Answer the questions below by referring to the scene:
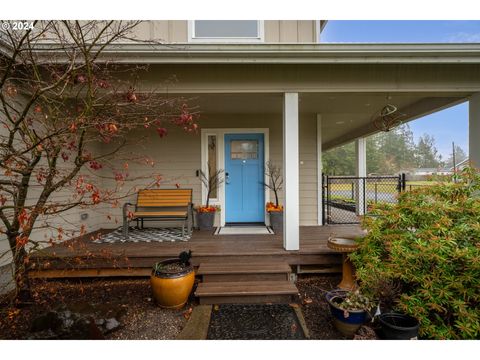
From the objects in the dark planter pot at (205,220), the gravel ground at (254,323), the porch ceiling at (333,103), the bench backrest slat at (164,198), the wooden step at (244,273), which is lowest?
the gravel ground at (254,323)

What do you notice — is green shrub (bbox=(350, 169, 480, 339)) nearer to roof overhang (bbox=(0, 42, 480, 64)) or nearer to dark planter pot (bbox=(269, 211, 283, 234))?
roof overhang (bbox=(0, 42, 480, 64))

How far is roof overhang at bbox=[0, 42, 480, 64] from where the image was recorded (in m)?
3.36

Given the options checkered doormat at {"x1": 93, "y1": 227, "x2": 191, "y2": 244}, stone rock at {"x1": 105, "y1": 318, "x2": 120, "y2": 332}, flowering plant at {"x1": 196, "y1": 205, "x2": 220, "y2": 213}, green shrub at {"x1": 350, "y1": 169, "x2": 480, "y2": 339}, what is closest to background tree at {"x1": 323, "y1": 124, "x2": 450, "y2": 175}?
flowering plant at {"x1": 196, "y1": 205, "x2": 220, "y2": 213}

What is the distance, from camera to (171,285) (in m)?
2.82

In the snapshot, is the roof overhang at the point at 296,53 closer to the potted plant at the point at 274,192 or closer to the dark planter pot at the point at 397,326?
the potted plant at the point at 274,192

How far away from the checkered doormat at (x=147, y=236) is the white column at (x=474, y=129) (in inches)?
180

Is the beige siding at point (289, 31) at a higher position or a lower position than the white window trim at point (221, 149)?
higher

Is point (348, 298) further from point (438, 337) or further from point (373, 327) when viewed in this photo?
point (438, 337)

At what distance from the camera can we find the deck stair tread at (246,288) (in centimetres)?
288

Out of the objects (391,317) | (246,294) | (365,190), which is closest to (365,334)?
(391,317)

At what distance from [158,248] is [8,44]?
121 inches

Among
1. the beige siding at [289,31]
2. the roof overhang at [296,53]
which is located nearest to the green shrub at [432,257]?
the roof overhang at [296,53]

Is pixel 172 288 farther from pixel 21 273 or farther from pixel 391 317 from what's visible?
pixel 391 317
